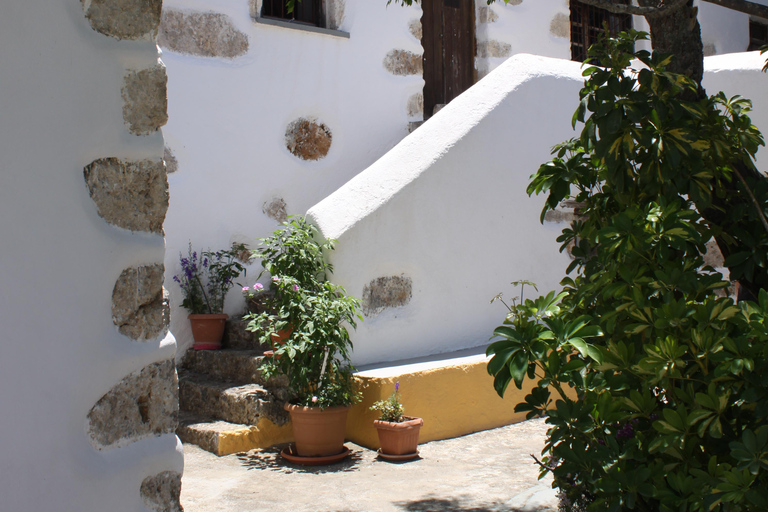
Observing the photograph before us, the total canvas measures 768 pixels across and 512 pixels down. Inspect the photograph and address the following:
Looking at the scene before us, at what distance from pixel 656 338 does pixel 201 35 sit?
4587 mm

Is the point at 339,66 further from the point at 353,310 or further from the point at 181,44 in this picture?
the point at 353,310

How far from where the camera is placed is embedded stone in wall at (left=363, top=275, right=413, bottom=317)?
14.9 feet

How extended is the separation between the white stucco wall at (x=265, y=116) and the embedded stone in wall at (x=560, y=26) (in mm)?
1869

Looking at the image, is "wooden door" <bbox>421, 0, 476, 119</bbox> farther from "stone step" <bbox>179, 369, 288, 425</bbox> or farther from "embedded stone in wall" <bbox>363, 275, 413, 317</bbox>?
"stone step" <bbox>179, 369, 288, 425</bbox>

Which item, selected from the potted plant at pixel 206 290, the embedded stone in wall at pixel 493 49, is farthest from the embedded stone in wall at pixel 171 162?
the embedded stone in wall at pixel 493 49

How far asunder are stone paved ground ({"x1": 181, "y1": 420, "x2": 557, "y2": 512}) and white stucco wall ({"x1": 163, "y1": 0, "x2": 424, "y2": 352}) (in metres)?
1.64

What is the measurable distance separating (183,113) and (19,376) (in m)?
4.32

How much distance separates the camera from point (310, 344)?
4.03m

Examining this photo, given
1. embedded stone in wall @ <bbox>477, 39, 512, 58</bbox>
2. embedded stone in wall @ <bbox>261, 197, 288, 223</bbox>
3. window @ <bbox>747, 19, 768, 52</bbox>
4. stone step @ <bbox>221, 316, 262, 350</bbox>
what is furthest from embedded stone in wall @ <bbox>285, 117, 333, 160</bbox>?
window @ <bbox>747, 19, 768, 52</bbox>

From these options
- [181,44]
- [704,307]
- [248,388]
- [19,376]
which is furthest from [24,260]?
[181,44]

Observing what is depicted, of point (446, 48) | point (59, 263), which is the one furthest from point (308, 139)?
point (59, 263)

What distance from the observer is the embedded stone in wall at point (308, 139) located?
19.2ft

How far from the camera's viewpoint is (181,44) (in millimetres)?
5332

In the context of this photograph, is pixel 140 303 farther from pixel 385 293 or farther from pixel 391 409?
pixel 385 293
